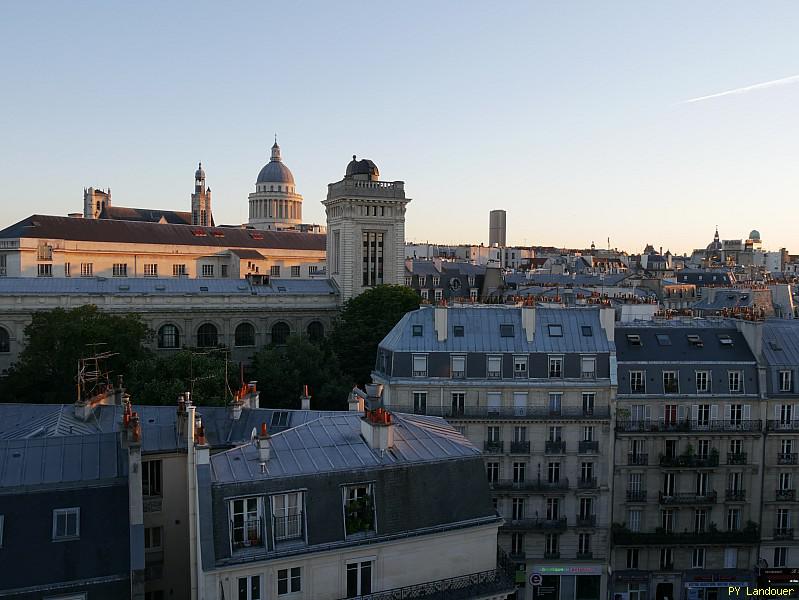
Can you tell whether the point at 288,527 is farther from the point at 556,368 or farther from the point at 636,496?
the point at 636,496

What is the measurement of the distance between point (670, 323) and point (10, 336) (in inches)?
1663

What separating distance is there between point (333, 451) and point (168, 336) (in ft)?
142

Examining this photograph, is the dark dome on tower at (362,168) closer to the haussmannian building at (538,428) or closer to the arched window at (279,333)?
the arched window at (279,333)

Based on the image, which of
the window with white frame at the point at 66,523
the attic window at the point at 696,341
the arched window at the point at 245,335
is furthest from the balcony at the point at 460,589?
the arched window at the point at 245,335

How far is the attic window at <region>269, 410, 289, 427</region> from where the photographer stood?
2292 cm

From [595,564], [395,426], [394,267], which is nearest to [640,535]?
[595,564]

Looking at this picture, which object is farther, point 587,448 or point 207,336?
point 207,336

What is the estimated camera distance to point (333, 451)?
17.7 m

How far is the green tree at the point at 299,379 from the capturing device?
41.8 metres

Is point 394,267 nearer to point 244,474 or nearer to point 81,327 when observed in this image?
point 81,327

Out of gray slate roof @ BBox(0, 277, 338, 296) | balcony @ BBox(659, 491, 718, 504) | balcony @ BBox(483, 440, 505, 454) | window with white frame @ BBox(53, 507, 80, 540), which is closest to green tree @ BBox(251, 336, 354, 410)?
balcony @ BBox(483, 440, 505, 454)

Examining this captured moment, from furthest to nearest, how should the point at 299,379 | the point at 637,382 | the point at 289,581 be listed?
the point at 299,379 < the point at 637,382 < the point at 289,581

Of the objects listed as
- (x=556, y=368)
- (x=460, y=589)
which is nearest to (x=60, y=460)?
(x=460, y=589)

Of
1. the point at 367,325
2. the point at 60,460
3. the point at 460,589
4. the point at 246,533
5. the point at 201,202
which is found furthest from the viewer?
the point at 201,202
